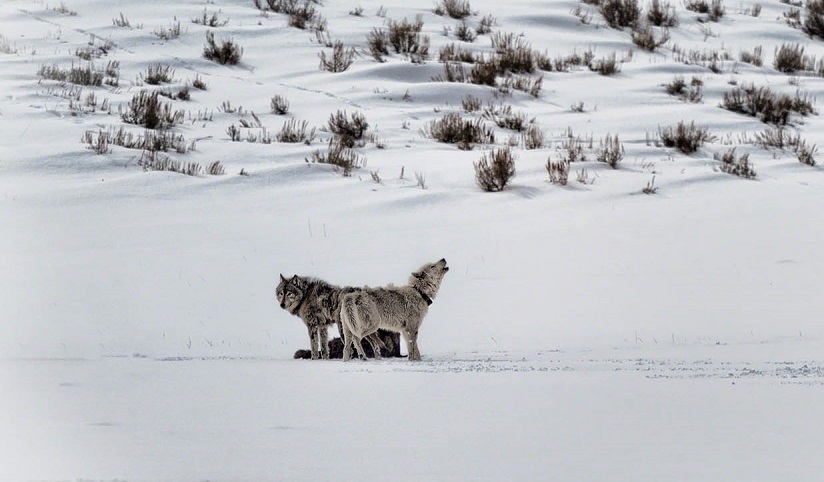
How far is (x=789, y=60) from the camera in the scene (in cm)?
1761

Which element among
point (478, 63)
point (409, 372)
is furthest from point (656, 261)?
point (478, 63)

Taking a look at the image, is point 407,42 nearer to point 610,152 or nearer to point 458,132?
point 458,132

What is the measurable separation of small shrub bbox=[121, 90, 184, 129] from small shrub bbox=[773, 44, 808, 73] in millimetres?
9926

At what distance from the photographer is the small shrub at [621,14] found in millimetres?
19766

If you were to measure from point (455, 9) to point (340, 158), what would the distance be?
8.36 m

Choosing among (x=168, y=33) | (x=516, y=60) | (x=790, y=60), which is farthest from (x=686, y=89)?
(x=168, y=33)

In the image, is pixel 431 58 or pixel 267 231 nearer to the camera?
pixel 267 231

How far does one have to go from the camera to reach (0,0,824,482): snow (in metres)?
3.77

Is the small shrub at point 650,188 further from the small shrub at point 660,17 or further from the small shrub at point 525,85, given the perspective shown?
the small shrub at point 660,17

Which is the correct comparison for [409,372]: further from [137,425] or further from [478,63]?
[478,63]

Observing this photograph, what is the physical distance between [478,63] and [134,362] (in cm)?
1143

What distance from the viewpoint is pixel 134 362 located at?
18.3ft

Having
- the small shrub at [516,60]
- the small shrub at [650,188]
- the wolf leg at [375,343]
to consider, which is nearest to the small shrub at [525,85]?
the small shrub at [516,60]

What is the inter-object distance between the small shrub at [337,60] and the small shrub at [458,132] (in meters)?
2.98
